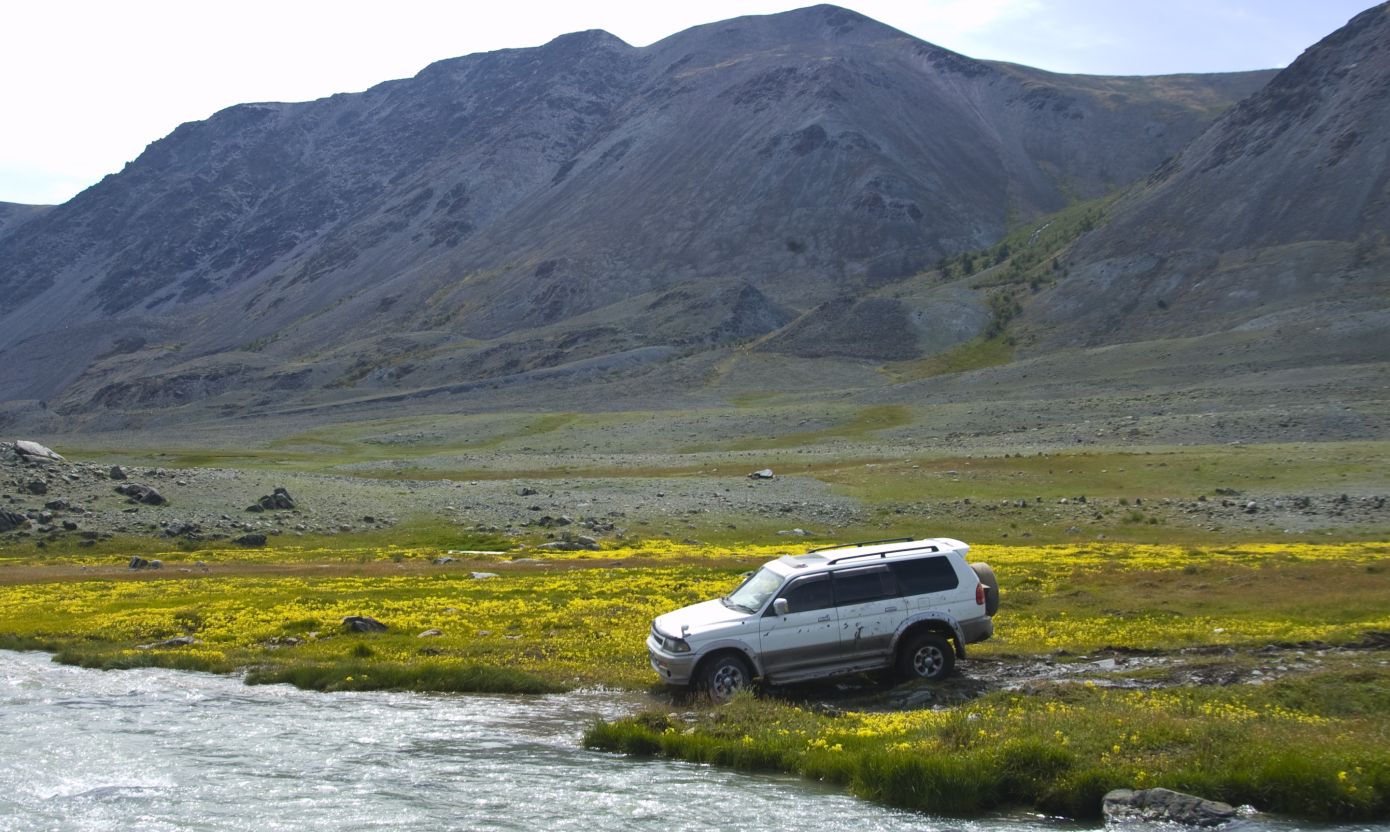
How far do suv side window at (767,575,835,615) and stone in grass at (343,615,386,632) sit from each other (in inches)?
488

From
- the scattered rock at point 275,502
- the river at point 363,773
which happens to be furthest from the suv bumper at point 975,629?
the scattered rock at point 275,502

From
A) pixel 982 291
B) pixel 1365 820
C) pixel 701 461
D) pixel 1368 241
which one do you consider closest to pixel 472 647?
pixel 1365 820

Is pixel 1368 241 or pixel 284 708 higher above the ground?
pixel 1368 241

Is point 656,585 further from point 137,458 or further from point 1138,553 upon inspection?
point 137,458

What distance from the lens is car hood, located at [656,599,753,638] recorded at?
19.7 metres

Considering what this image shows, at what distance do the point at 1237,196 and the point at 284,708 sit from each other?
17644 centimetres

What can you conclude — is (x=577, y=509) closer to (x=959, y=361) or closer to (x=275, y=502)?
(x=275, y=502)

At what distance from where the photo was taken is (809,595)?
19938 millimetres

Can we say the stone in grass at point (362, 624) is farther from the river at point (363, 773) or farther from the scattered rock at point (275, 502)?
the scattered rock at point (275, 502)

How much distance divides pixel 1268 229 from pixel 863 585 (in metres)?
161

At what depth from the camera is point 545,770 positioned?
15.8m

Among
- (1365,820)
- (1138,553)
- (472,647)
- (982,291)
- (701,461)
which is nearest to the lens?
(1365,820)

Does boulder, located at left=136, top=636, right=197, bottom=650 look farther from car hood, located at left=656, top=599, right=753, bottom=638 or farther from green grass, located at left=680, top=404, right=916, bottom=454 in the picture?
green grass, located at left=680, top=404, right=916, bottom=454

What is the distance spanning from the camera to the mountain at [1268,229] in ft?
451
